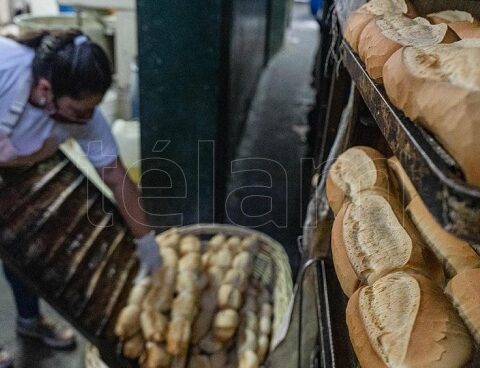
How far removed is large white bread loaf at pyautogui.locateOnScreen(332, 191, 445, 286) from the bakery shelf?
1.05ft

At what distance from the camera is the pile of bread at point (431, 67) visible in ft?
1.78

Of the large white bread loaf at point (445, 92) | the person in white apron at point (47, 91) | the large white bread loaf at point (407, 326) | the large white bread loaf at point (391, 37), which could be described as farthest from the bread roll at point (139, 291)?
the large white bread loaf at point (445, 92)

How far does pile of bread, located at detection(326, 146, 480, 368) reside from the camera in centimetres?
73

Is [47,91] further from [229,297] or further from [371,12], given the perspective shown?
[371,12]

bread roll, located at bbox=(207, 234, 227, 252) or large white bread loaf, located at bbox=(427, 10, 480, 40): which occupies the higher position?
large white bread loaf, located at bbox=(427, 10, 480, 40)

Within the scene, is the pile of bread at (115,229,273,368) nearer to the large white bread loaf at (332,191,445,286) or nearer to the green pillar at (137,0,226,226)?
the green pillar at (137,0,226,226)

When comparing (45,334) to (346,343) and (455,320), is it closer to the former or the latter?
(346,343)

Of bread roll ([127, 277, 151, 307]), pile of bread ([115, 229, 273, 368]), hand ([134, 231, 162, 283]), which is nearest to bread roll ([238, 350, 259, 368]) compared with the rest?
pile of bread ([115, 229, 273, 368])

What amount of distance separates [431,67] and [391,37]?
27 cm

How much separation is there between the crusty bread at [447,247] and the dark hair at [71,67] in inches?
50.8

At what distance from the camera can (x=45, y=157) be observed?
7.00ft

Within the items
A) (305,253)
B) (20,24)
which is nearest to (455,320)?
(305,253)

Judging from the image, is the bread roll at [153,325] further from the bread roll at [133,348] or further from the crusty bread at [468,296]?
the crusty bread at [468,296]

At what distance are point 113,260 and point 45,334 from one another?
1.98 feet
